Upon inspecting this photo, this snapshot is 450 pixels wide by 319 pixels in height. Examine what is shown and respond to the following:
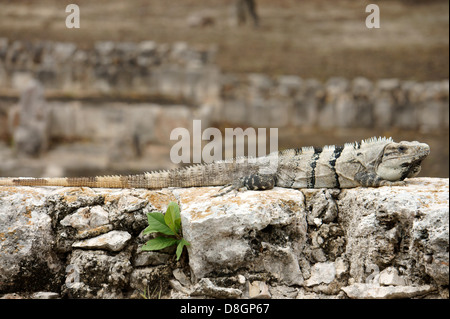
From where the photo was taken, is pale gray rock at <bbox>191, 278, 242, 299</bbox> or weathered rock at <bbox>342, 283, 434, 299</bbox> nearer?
weathered rock at <bbox>342, 283, 434, 299</bbox>

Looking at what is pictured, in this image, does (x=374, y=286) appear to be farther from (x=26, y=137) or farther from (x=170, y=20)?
(x=170, y=20)

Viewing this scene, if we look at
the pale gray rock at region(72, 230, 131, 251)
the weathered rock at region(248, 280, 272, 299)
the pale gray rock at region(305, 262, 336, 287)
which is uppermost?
the pale gray rock at region(72, 230, 131, 251)

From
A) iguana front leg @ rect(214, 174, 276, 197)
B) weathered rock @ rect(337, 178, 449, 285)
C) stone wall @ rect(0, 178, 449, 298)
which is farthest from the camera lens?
iguana front leg @ rect(214, 174, 276, 197)

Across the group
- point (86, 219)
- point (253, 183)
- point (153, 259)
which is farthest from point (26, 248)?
point (253, 183)

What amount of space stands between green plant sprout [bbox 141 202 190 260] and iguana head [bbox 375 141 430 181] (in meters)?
2.46

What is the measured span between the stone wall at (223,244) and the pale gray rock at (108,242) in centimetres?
2

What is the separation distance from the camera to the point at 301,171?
6.85 metres

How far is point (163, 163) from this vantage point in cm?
2031

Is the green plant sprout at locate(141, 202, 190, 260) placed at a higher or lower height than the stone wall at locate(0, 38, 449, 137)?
lower

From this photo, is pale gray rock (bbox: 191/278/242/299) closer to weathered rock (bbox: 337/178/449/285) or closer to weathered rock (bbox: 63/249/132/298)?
weathered rock (bbox: 63/249/132/298)

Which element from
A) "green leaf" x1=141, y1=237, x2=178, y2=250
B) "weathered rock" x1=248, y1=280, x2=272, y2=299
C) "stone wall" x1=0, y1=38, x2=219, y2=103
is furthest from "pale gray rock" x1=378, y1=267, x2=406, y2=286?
"stone wall" x1=0, y1=38, x2=219, y2=103

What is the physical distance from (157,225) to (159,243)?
206 mm

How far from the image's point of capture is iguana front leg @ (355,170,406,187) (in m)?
6.27

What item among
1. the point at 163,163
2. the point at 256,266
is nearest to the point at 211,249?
the point at 256,266
